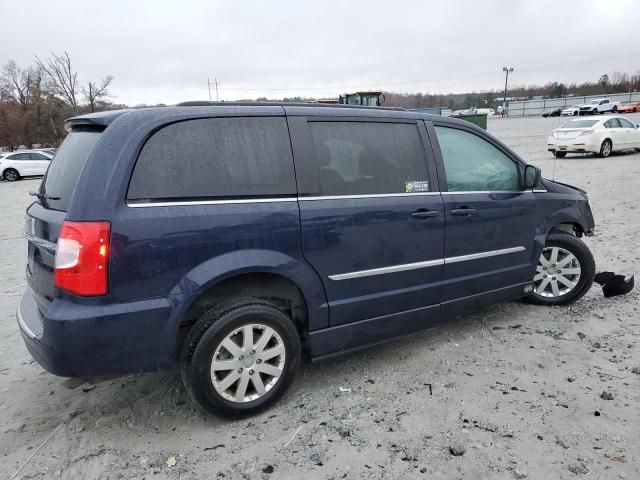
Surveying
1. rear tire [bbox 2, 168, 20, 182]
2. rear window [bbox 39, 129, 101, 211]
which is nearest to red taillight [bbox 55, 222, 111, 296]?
rear window [bbox 39, 129, 101, 211]

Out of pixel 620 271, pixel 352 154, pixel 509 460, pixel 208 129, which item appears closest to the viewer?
pixel 509 460

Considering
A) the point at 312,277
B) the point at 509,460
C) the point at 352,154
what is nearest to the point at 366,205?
the point at 352,154

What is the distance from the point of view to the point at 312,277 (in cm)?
300

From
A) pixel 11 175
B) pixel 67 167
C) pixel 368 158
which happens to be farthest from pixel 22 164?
pixel 368 158

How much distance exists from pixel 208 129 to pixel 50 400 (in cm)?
218

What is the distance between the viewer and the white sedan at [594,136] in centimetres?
1650

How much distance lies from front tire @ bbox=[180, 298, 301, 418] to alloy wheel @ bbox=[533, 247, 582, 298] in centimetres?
270

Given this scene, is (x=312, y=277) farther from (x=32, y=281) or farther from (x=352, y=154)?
(x=32, y=281)

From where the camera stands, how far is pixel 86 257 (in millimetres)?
2410

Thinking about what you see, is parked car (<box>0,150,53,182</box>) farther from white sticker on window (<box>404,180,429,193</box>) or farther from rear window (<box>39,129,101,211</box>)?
white sticker on window (<box>404,180,429,193</box>)

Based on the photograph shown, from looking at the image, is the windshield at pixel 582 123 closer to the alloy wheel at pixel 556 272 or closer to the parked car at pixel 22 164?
the alloy wheel at pixel 556 272

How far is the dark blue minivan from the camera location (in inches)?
97.9

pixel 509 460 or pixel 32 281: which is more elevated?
pixel 32 281

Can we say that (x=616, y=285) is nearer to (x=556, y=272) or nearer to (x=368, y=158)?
(x=556, y=272)
